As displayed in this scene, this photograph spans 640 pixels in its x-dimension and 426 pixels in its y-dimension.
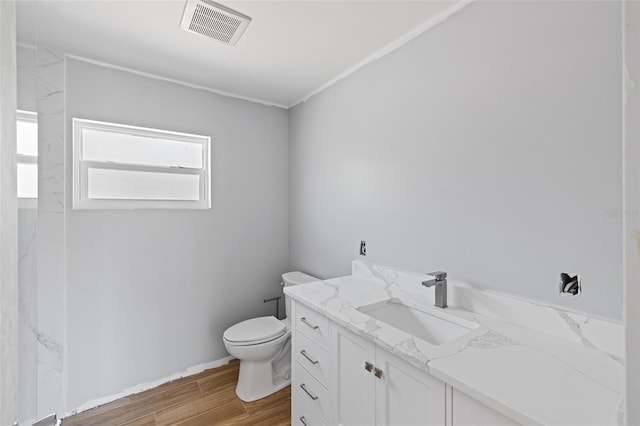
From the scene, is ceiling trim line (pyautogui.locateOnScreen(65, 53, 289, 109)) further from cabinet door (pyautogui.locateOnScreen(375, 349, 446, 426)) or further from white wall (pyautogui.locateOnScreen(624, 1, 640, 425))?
white wall (pyautogui.locateOnScreen(624, 1, 640, 425))

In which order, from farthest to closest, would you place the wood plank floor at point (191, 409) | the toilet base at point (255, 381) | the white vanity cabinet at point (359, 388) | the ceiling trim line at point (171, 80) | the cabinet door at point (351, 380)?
the toilet base at point (255, 381)
the ceiling trim line at point (171, 80)
the wood plank floor at point (191, 409)
the cabinet door at point (351, 380)
the white vanity cabinet at point (359, 388)

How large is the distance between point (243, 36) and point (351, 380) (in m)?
1.94

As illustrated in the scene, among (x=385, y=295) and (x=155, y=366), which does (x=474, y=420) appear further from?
(x=155, y=366)

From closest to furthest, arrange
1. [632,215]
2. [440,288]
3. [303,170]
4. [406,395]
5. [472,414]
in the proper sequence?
1. [632,215]
2. [472,414]
3. [406,395]
4. [440,288]
5. [303,170]

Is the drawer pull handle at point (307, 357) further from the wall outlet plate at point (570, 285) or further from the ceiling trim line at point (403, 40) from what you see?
the ceiling trim line at point (403, 40)

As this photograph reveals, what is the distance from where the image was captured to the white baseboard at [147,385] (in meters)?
1.97

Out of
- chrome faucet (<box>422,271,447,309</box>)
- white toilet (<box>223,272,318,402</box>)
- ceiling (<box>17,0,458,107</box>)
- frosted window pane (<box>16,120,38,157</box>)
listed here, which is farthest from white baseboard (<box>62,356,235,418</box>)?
ceiling (<box>17,0,458,107</box>)

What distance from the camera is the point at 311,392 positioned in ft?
4.99

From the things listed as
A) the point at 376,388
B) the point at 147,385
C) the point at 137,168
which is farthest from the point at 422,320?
the point at 137,168

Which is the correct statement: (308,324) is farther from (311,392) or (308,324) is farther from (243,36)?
(243,36)

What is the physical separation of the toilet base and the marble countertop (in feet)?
3.36

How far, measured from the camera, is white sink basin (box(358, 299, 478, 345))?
51.6 inches

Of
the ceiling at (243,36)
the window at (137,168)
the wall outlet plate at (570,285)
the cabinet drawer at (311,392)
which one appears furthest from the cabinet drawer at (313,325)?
the ceiling at (243,36)

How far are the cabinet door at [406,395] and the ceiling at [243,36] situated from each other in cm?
166
